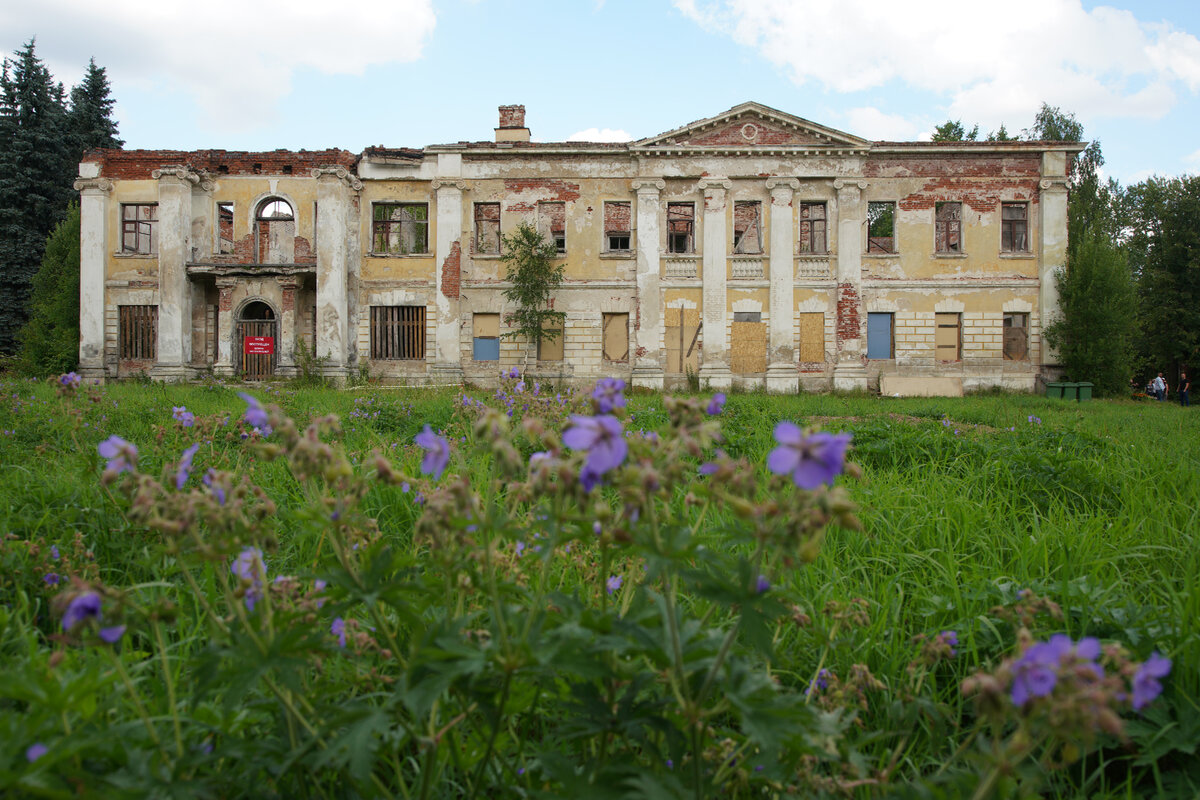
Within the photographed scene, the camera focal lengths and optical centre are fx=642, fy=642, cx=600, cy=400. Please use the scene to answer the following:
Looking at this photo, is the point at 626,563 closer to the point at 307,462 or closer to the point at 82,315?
the point at 307,462

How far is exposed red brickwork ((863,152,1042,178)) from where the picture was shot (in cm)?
2262

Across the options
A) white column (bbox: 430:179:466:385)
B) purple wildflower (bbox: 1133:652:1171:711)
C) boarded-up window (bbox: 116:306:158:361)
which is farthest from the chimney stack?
purple wildflower (bbox: 1133:652:1171:711)

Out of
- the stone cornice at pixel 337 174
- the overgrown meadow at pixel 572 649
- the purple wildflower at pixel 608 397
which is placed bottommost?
the overgrown meadow at pixel 572 649

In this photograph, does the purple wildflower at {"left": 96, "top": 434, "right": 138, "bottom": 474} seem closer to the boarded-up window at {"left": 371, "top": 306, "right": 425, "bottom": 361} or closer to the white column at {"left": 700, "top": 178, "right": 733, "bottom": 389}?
the white column at {"left": 700, "top": 178, "right": 733, "bottom": 389}

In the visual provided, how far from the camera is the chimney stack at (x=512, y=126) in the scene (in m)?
24.5

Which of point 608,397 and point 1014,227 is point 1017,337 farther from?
point 608,397

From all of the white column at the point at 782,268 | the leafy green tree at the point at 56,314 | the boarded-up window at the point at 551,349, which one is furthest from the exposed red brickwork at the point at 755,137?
the leafy green tree at the point at 56,314

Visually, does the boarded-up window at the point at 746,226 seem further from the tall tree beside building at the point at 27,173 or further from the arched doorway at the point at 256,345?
the tall tree beside building at the point at 27,173

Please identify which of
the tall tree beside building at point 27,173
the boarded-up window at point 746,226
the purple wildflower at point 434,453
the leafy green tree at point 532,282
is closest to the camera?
the purple wildflower at point 434,453

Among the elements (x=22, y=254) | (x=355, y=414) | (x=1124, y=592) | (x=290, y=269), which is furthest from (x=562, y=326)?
(x=22, y=254)

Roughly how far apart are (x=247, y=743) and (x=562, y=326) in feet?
72.3

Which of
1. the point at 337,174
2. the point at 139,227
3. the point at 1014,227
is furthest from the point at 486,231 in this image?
the point at 1014,227

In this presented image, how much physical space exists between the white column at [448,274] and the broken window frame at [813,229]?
40.3 ft

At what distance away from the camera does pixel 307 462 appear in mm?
1184
